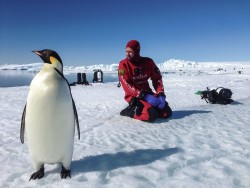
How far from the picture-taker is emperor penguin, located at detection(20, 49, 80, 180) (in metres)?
2.34

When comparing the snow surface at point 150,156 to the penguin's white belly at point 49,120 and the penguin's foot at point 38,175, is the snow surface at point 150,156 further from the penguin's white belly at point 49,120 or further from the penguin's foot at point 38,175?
the penguin's white belly at point 49,120

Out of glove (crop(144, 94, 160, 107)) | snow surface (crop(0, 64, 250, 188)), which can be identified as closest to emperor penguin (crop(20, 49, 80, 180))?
snow surface (crop(0, 64, 250, 188))

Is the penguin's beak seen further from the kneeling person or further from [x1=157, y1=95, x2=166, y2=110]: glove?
[x1=157, y1=95, x2=166, y2=110]: glove

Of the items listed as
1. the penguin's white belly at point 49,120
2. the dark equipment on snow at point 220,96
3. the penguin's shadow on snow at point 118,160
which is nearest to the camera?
the penguin's white belly at point 49,120

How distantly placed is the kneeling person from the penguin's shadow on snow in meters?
1.61

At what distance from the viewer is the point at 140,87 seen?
523 cm

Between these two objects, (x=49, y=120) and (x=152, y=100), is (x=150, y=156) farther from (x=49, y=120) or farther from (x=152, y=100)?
(x=152, y=100)

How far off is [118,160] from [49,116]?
2.89 ft

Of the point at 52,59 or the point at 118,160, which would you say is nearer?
the point at 52,59

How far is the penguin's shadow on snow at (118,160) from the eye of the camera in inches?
104

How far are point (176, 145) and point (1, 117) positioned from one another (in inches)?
161

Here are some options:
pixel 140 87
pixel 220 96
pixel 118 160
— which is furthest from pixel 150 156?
pixel 220 96

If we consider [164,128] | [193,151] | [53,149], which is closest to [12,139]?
[53,149]

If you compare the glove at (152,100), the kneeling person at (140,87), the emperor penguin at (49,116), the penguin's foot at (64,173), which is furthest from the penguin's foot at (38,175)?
the glove at (152,100)
